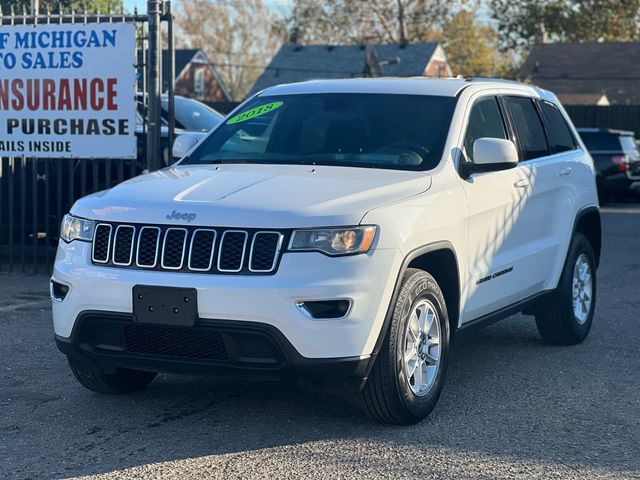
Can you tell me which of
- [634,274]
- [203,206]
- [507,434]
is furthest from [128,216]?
[634,274]

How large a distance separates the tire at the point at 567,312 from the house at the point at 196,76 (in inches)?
2185

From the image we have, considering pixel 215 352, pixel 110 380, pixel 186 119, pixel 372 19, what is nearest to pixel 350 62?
pixel 372 19

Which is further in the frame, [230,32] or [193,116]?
[230,32]

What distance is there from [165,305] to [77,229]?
31.5 inches

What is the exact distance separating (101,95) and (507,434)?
20.7ft

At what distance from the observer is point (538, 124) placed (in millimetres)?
7676

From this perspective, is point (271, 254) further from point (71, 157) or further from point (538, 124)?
point (71, 157)

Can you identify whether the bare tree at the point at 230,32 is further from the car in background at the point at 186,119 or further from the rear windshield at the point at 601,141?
the car in background at the point at 186,119

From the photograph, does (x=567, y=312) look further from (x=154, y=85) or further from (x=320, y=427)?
(x=154, y=85)

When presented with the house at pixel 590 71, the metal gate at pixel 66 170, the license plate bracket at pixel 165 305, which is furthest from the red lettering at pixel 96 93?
the house at pixel 590 71

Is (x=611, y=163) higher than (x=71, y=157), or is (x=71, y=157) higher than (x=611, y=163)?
(x=71, y=157)

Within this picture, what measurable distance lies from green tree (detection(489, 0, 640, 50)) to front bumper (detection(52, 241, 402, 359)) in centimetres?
6211

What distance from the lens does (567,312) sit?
25.2ft

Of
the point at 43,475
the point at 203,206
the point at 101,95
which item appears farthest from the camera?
the point at 101,95
